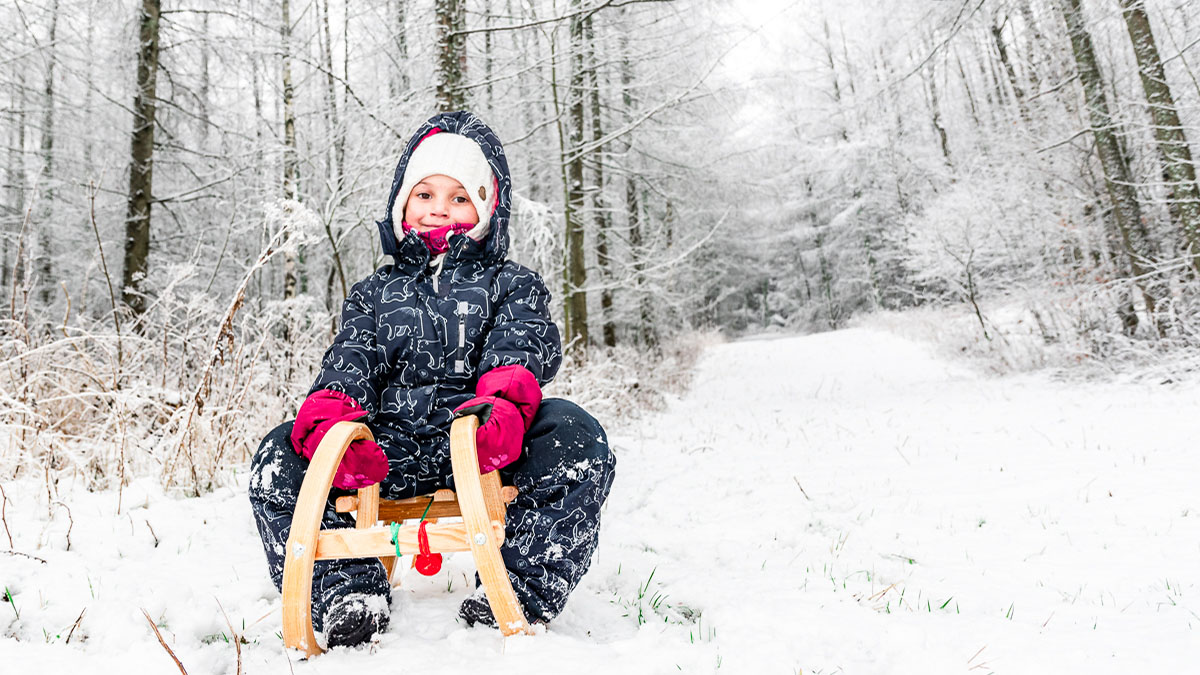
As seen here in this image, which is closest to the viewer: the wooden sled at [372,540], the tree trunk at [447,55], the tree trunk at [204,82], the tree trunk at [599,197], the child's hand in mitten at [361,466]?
the wooden sled at [372,540]

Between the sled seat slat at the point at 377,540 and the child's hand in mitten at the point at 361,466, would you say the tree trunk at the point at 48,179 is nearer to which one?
the child's hand in mitten at the point at 361,466

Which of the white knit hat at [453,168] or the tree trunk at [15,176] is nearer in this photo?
the white knit hat at [453,168]

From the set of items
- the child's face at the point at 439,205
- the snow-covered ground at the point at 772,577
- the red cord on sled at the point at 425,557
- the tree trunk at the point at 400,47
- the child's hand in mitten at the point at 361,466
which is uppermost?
the tree trunk at the point at 400,47

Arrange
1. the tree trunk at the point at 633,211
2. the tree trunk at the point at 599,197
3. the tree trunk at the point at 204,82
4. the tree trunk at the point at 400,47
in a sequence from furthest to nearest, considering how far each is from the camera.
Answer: the tree trunk at the point at 599,197, the tree trunk at the point at 633,211, the tree trunk at the point at 204,82, the tree trunk at the point at 400,47

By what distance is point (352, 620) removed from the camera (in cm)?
134

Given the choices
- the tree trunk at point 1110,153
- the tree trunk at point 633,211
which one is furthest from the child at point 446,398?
the tree trunk at point 1110,153

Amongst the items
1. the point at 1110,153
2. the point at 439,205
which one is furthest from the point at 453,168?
the point at 1110,153

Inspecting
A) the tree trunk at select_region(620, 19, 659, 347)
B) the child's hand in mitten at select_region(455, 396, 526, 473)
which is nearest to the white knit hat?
the child's hand in mitten at select_region(455, 396, 526, 473)

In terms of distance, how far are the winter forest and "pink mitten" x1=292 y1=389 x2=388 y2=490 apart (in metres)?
0.47

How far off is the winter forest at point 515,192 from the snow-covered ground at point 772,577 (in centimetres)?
4

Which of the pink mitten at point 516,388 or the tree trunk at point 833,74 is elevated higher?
the tree trunk at point 833,74

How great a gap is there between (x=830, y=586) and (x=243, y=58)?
908 centimetres

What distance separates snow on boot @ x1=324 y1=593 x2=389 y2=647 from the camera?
133cm

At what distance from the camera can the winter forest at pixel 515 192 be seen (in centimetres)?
282
